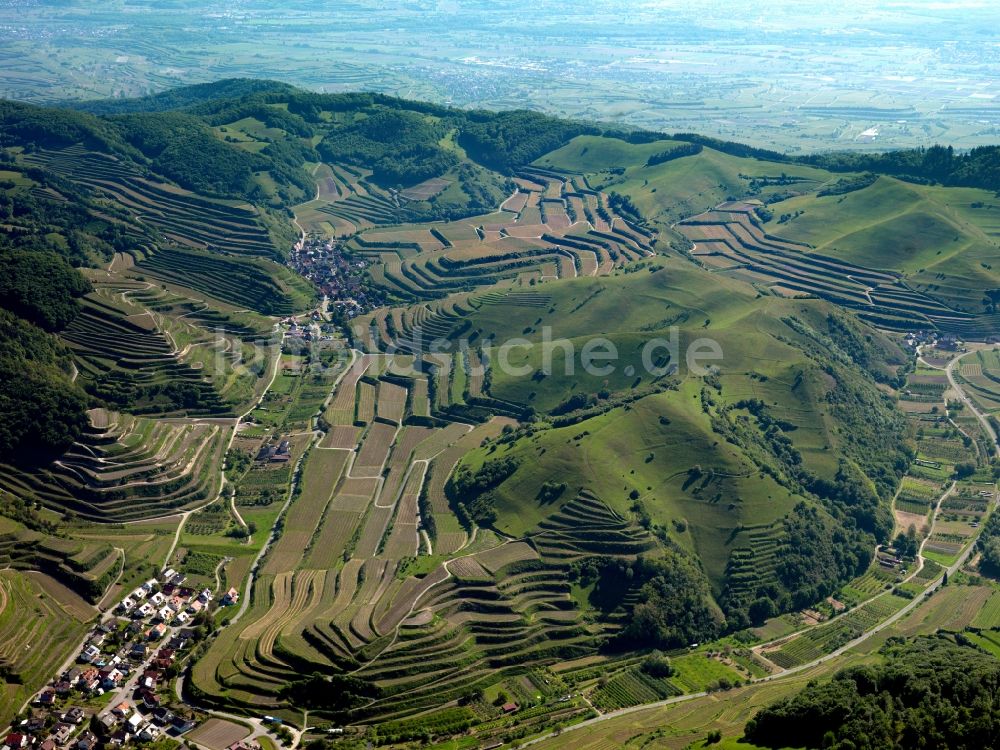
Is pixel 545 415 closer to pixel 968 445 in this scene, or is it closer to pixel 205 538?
pixel 205 538

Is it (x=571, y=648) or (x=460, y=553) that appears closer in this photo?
(x=571, y=648)

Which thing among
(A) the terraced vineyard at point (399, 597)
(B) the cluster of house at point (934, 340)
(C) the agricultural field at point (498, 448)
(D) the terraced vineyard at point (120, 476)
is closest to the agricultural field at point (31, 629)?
(C) the agricultural field at point (498, 448)

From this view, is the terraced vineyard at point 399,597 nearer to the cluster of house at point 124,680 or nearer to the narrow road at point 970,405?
the cluster of house at point 124,680

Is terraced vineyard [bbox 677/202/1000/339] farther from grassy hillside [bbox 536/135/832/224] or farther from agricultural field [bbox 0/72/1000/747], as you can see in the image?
grassy hillside [bbox 536/135/832/224]

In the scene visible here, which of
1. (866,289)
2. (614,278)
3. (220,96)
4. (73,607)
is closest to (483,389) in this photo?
(614,278)

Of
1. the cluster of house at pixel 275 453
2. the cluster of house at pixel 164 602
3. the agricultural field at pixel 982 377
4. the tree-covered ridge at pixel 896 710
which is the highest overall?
the agricultural field at pixel 982 377

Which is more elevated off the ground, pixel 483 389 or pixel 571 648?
pixel 483 389
